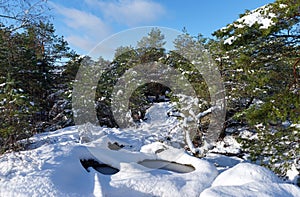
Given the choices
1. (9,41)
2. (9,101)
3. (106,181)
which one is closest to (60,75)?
(9,101)

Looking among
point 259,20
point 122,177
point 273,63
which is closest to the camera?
point 122,177

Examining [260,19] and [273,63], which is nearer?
[260,19]

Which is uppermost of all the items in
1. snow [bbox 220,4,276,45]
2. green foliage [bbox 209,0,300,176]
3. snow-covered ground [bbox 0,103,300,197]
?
snow [bbox 220,4,276,45]

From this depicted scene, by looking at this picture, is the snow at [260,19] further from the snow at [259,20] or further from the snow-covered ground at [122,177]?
the snow-covered ground at [122,177]

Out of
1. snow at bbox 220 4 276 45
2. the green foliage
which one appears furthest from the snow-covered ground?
snow at bbox 220 4 276 45

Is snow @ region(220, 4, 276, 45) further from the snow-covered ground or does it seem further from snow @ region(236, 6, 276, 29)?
the snow-covered ground

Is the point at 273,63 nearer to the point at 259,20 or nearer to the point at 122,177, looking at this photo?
the point at 259,20

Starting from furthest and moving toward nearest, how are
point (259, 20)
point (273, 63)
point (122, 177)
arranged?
point (273, 63), point (259, 20), point (122, 177)

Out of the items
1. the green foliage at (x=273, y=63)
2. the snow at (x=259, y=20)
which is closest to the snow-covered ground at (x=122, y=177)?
the green foliage at (x=273, y=63)

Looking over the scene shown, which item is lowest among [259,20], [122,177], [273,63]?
[122,177]

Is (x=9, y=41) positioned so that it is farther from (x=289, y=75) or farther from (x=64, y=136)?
(x=289, y=75)

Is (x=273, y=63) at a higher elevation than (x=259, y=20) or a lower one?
lower

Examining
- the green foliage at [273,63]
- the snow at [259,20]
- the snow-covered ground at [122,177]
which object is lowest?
the snow-covered ground at [122,177]

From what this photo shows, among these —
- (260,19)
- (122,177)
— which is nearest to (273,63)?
(260,19)
